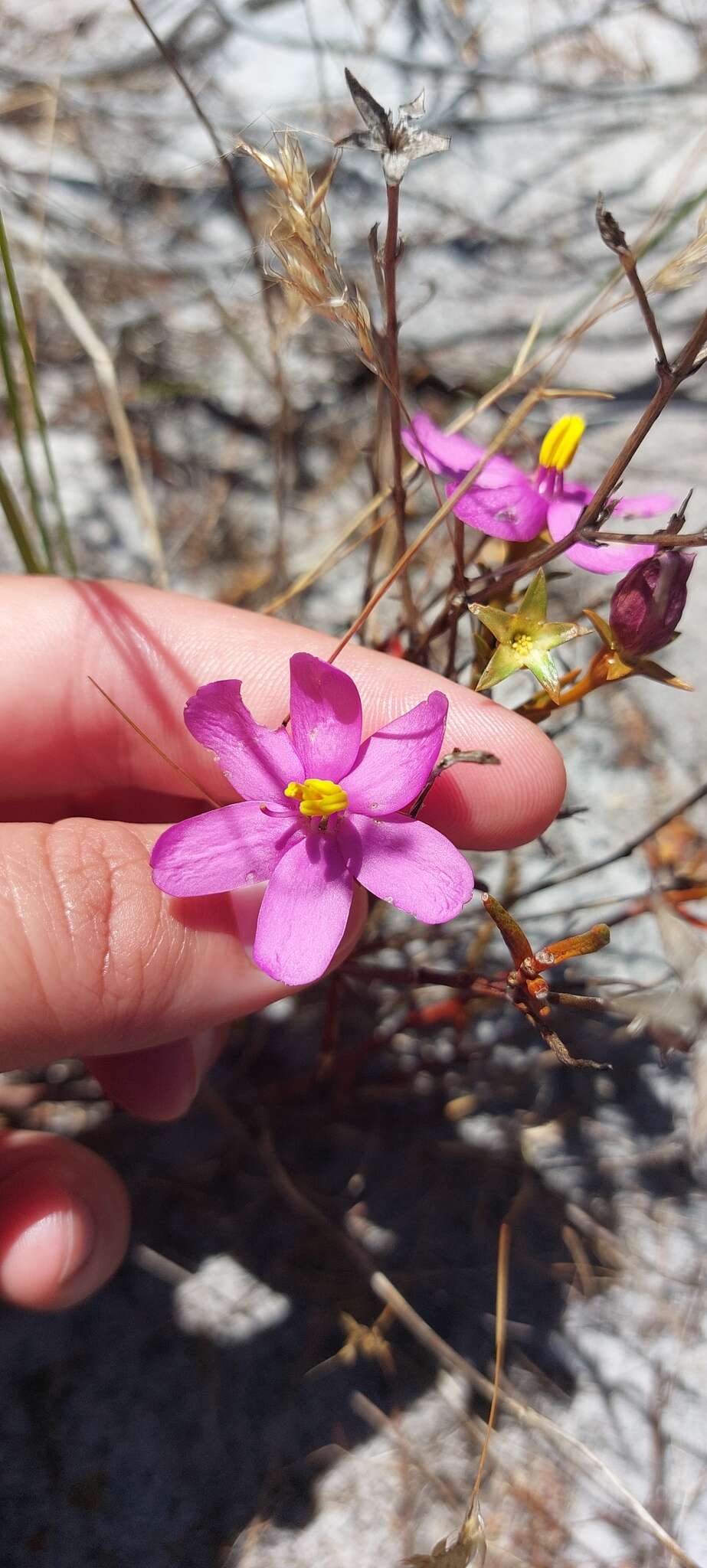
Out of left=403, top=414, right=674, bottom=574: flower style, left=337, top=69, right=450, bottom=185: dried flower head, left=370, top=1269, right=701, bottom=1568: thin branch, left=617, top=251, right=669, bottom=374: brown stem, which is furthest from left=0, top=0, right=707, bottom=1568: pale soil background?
left=617, top=251, right=669, bottom=374: brown stem

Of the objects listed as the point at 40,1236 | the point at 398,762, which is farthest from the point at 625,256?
the point at 40,1236

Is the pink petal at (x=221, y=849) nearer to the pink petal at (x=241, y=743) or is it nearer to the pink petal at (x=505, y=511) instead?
the pink petal at (x=241, y=743)

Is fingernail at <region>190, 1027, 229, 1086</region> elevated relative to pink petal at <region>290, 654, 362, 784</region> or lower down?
lower down

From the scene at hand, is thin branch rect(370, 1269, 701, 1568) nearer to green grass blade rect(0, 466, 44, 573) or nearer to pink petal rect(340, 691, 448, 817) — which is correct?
pink petal rect(340, 691, 448, 817)

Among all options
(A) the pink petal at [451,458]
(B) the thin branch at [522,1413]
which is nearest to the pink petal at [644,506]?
(A) the pink petal at [451,458]

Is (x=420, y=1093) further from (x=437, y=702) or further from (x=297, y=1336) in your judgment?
(x=437, y=702)

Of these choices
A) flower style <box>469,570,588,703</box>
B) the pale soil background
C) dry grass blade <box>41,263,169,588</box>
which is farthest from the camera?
dry grass blade <box>41,263,169,588</box>

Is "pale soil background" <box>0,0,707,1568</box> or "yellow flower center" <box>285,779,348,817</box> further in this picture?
"pale soil background" <box>0,0,707,1568</box>
